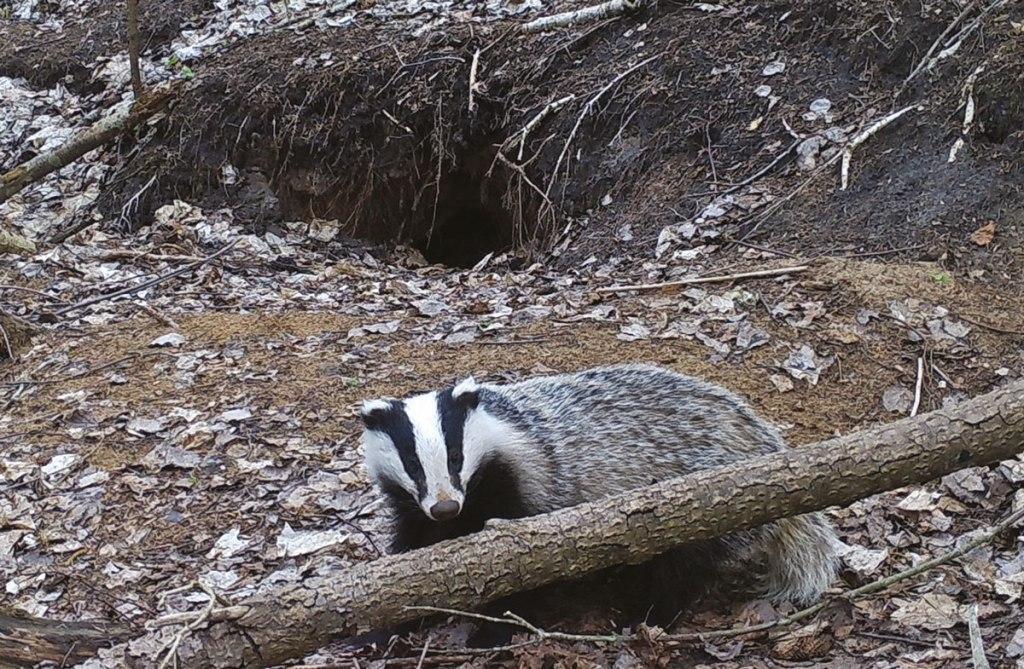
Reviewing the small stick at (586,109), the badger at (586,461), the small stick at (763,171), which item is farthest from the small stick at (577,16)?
the badger at (586,461)

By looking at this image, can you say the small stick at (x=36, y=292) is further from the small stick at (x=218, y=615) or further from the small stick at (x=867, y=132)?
the small stick at (x=867, y=132)

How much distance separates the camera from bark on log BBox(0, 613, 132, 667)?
2854 mm

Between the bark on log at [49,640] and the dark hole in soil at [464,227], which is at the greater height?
the bark on log at [49,640]

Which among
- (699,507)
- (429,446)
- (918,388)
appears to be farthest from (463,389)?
(918,388)

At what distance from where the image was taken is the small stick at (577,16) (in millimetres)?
7996

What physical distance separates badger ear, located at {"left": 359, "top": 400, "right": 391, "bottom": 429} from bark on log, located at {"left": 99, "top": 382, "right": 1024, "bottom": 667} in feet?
2.42

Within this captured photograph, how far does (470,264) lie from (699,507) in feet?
21.5

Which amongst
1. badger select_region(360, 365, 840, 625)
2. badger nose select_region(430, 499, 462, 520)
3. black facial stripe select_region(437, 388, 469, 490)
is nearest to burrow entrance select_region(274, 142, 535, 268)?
badger select_region(360, 365, 840, 625)

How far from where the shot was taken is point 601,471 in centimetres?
351

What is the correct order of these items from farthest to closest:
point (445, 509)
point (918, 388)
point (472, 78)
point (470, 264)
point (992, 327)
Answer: point (470, 264) → point (472, 78) → point (992, 327) → point (918, 388) → point (445, 509)

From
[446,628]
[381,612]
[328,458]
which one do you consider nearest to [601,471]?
[446,628]

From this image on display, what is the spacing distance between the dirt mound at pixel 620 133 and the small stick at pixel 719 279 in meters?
0.33

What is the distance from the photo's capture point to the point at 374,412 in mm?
3416

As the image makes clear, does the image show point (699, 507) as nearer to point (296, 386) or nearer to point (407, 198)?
point (296, 386)
